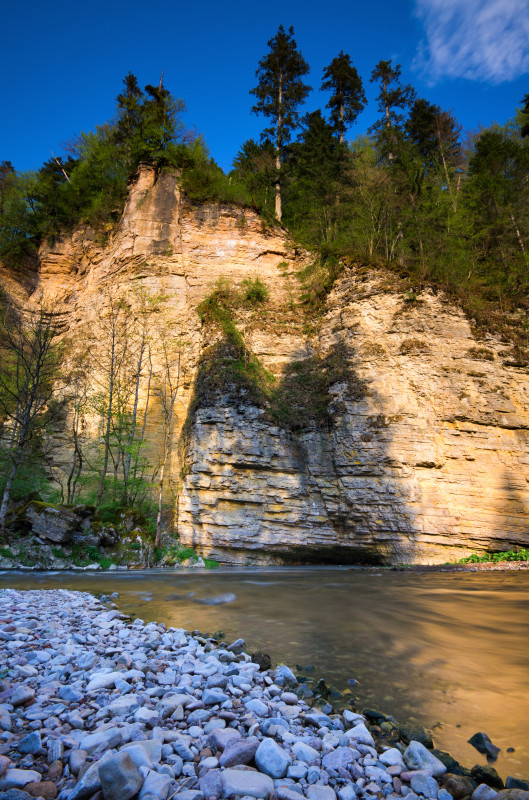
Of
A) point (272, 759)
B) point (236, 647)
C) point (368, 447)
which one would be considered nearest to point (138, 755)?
point (272, 759)

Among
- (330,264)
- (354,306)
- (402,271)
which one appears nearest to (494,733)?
(354,306)

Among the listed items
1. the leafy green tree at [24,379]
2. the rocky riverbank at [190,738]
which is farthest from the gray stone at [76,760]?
the leafy green tree at [24,379]

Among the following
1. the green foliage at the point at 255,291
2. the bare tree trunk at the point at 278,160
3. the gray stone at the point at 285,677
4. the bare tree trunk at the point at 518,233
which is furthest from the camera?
the bare tree trunk at the point at 278,160

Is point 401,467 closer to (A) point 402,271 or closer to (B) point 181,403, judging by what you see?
(A) point 402,271

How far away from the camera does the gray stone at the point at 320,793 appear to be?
1.73 m

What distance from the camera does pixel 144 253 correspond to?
72.4ft

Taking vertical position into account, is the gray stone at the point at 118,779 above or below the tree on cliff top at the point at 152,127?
below

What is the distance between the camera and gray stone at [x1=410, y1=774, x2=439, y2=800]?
1.85m

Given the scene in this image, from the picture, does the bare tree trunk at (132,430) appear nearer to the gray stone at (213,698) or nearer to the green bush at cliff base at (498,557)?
the green bush at cliff base at (498,557)

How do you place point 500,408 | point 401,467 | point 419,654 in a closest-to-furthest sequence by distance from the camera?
point 419,654
point 401,467
point 500,408

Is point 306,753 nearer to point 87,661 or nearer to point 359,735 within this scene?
point 359,735

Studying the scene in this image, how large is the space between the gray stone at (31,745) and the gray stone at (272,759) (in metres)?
1.22

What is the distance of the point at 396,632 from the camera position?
4680 millimetres

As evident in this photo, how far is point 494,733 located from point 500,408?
14.1m
